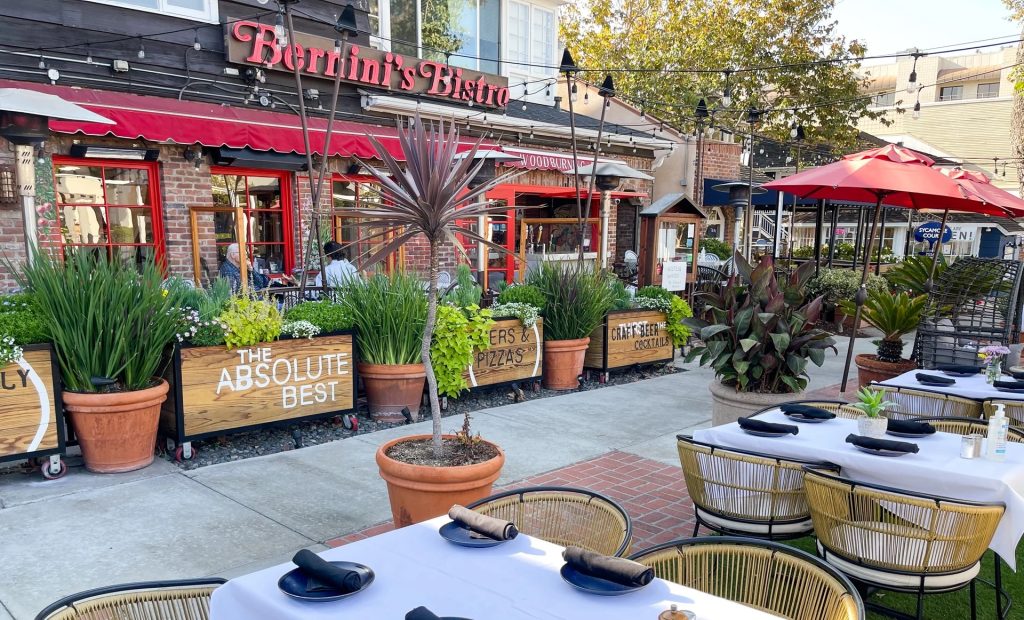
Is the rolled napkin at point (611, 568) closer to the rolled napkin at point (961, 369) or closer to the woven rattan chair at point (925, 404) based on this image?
the woven rattan chair at point (925, 404)

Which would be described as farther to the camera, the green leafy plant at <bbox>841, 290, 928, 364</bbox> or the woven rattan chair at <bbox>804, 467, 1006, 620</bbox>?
the green leafy plant at <bbox>841, 290, 928, 364</bbox>

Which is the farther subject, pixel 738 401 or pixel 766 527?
pixel 738 401

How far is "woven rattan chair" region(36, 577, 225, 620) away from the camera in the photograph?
191 centimetres

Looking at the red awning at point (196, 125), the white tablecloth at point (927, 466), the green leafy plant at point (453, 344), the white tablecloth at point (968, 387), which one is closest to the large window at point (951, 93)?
the red awning at point (196, 125)

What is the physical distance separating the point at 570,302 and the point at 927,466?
465 centimetres

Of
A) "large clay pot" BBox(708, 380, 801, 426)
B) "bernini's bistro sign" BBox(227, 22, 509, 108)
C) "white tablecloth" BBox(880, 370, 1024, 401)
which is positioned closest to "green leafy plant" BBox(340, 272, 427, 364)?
"large clay pot" BBox(708, 380, 801, 426)

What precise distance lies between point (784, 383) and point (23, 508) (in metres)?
5.30

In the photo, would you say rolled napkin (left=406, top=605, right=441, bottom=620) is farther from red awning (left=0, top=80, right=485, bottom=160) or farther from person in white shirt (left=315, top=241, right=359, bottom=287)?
red awning (left=0, top=80, right=485, bottom=160)

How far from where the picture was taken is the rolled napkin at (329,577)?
6.27ft

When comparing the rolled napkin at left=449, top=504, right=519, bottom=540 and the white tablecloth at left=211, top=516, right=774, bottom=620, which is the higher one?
the rolled napkin at left=449, top=504, right=519, bottom=540

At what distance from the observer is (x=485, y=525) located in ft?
7.58

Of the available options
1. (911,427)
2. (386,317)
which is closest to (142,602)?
(911,427)

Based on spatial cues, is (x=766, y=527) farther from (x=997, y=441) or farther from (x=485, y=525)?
(x=485, y=525)

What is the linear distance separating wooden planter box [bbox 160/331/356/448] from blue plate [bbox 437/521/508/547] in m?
3.30
